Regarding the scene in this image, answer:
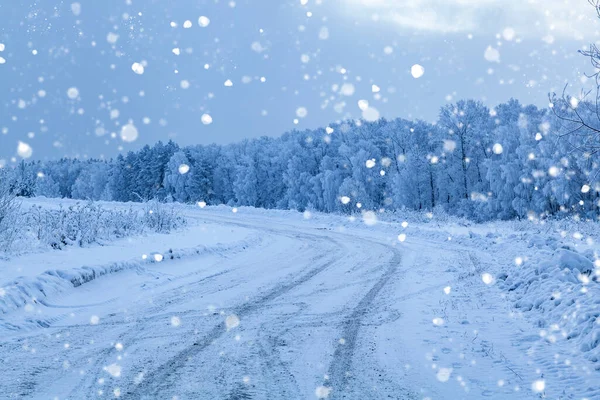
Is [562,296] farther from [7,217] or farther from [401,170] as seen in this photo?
[401,170]

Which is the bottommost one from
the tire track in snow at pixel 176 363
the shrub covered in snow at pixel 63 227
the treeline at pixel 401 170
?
the tire track in snow at pixel 176 363

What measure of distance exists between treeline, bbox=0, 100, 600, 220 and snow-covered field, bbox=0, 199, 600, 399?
18466 millimetres

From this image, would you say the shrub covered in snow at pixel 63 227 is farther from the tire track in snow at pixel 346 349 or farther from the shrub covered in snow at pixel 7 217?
the tire track in snow at pixel 346 349

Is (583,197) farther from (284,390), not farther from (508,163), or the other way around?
(284,390)

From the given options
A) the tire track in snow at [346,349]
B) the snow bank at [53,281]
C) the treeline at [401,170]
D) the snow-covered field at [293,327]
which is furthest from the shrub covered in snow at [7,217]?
the treeline at [401,170]

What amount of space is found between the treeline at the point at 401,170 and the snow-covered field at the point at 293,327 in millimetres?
18466

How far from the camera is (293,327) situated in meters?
6.45

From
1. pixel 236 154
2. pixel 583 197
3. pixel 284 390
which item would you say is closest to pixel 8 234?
pixel 284 390

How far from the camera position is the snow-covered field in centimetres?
446

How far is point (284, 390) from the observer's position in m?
4.27

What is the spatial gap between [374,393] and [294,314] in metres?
3.04

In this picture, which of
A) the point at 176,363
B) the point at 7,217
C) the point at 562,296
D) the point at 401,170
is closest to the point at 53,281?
the point at 7,217

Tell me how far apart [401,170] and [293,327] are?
50942 millimetres

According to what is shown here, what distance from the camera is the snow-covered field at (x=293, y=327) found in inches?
176
